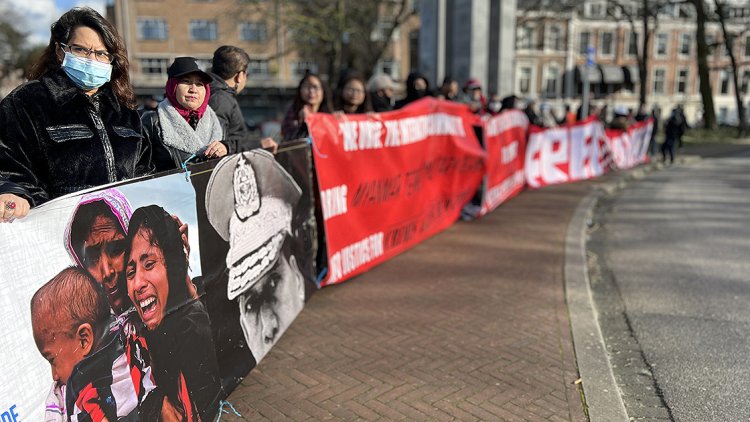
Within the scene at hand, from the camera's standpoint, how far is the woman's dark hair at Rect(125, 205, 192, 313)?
Answer: 99.1 inches

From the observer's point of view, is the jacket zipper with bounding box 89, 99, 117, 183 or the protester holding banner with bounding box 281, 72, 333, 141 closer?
the jacket zipper with bounding box 89, 99, 117, 183

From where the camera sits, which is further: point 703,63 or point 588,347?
point 703,63

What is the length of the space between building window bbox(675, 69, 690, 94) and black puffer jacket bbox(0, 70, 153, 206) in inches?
2758

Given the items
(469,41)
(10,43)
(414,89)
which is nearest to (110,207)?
(414,89)

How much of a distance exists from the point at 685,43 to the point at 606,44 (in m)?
9.42

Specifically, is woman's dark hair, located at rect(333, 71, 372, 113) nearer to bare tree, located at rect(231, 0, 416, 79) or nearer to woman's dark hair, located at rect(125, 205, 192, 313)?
woman's dark hair, located at rect(125, 205, 192, 313)

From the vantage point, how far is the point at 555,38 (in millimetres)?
56562

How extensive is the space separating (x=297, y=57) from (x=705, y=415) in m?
51.3

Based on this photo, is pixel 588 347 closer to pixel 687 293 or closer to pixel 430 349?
pixel 430 349

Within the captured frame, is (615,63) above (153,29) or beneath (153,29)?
beneath

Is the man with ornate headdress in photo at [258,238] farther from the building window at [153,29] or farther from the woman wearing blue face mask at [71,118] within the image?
the building window at [153,29]

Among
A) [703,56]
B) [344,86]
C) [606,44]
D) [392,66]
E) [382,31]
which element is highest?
[606,44]

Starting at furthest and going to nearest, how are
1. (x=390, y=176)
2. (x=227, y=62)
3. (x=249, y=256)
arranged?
(x=390, y=176)
(x=227, y=62)
(x=249, y=256)

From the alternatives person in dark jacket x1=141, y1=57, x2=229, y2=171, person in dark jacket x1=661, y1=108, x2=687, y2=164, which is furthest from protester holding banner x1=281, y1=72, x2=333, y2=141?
person in dark jacket x1=661, y1=108, x2=687, y2=164
